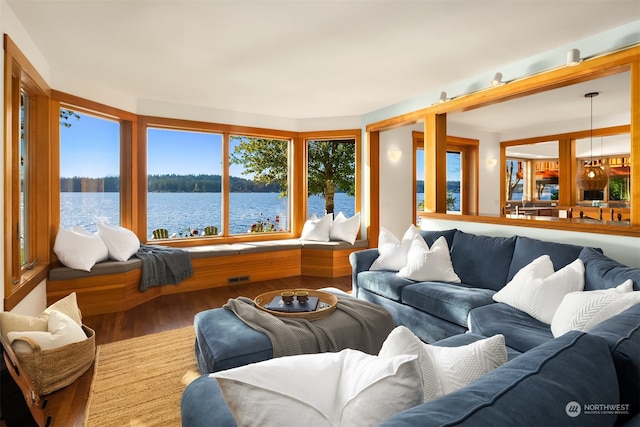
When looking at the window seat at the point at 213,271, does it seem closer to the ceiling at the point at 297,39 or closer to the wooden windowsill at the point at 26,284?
the wooden windowsill at the point at 26,284

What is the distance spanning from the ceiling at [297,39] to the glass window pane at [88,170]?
52 cm

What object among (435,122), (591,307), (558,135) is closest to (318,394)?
(591,307)

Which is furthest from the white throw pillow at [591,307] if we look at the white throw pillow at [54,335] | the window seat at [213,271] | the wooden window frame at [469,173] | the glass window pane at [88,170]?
the wooden window frame at [469,173]

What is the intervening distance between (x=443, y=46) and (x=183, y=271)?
3.85 meters

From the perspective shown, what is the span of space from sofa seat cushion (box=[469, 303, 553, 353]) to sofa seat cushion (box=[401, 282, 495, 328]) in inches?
5.3

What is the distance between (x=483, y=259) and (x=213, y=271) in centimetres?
346

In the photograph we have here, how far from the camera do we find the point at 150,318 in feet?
12.6

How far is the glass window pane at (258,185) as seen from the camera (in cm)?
605

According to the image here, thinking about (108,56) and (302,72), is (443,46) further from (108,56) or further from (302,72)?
(108,56)

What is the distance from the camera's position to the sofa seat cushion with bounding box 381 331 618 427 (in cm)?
69

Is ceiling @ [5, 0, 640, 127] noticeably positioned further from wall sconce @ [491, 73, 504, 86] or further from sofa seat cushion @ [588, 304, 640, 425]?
sofa seat cushion @ [588, 304, 640, 425]

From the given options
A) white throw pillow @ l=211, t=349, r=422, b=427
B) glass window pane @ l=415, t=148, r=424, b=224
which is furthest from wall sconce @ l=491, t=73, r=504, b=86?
white throw pillow @ l=211, t=349, r=422, b=427

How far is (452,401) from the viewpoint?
0.75 m

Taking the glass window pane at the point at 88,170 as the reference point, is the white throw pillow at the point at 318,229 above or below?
below
